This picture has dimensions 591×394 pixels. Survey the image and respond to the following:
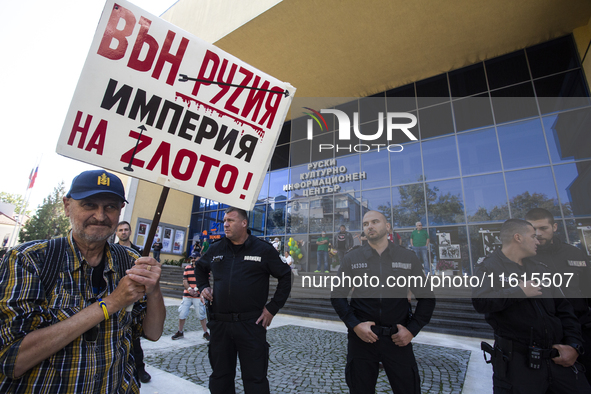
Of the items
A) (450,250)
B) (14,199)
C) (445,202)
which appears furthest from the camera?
(14,199)

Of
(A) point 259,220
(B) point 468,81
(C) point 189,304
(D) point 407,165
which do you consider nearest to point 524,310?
(C) point 189,304

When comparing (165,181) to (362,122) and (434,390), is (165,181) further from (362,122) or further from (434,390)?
(362,122)

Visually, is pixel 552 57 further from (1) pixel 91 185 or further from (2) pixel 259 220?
(1) pixel 91 185

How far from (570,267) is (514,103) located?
11439 millimetres

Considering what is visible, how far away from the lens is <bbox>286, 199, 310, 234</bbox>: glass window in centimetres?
1523

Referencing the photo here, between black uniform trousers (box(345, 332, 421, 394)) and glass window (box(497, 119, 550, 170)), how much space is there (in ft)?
38.0

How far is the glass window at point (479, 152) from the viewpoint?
446 inches

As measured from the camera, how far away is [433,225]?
1180 cm

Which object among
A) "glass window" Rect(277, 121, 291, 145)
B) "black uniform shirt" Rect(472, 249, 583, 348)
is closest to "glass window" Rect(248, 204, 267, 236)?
"glass window" Rect(277, 121, 291, 145)

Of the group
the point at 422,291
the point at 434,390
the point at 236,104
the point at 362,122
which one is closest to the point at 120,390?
the point at 236,104

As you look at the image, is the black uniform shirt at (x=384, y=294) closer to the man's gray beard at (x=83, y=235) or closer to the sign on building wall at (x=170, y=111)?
Result: the sign on building wall at (x=170, y=111)

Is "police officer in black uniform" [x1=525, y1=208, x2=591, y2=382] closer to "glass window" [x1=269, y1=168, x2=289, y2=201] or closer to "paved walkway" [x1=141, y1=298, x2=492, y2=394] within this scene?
"paved walkway" [x1=141, y1=298, x2=492, y2=394]

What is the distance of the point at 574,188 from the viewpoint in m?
9.59

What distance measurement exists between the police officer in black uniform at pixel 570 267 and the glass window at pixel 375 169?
418 inches
